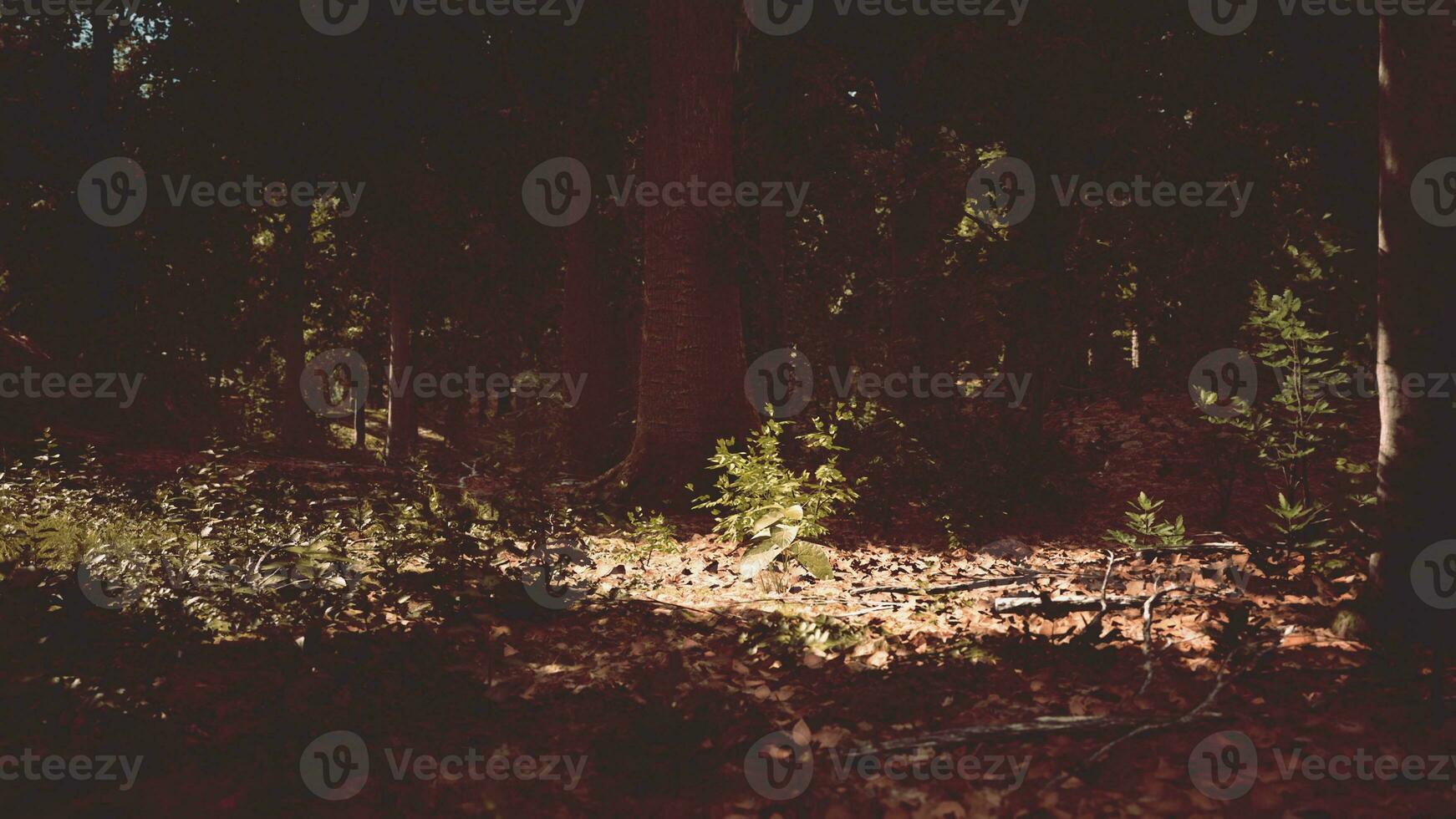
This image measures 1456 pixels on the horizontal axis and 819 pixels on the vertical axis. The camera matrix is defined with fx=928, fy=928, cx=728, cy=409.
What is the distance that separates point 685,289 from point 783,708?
5576 mm

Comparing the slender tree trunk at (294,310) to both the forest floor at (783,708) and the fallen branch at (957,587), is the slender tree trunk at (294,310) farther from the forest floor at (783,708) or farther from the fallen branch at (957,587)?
the fallen branch at (957,587)

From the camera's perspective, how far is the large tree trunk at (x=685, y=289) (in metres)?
9.05

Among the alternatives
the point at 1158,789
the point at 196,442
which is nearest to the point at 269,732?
the point at 1158,789

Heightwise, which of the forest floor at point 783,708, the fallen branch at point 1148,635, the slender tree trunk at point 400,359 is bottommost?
the forest floor at point 783,708

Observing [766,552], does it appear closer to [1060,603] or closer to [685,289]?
[1060,603]

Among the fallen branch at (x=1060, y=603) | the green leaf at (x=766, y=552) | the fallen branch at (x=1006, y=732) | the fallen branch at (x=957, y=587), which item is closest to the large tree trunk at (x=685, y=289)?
the green leaf at (x=766, y=552)

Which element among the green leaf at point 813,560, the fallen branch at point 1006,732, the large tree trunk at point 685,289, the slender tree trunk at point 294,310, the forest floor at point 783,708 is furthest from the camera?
the slender tree trunk at point 294,310

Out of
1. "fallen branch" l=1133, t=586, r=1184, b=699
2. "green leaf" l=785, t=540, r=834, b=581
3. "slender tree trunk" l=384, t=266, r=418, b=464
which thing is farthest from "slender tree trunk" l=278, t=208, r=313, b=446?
"fallen branch" l=1133, t=586, r=1184, b=699

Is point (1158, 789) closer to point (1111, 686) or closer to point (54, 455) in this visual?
point (1111, 686)

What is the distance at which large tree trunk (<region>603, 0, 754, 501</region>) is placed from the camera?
905 cm

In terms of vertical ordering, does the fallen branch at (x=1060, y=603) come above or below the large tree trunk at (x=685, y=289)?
below

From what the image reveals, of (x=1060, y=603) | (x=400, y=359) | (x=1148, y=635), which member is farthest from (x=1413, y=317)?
(x=400, y=359)

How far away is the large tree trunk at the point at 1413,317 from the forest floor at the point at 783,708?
1.37 feet

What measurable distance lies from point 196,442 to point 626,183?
264 inches
